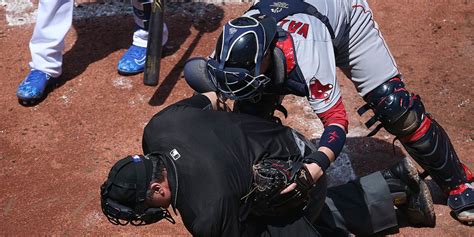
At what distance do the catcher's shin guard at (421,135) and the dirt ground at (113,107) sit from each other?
9.7 inches

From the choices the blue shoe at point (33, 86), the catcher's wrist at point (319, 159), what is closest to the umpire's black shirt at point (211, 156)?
the catcher's wrist at point (319, 159)

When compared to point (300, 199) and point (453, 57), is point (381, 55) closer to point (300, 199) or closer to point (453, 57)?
point (300, 199)

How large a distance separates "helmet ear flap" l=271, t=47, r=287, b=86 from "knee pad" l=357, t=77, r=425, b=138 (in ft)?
2.92

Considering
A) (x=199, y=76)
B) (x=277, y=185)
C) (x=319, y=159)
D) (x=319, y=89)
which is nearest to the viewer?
(x=277, y=185)

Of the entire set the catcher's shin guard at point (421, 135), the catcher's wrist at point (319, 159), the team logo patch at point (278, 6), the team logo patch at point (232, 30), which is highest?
the team logo patch at point (232, 30)

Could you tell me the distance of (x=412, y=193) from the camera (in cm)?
541

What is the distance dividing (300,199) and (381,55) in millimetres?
1362

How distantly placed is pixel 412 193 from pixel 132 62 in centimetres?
286

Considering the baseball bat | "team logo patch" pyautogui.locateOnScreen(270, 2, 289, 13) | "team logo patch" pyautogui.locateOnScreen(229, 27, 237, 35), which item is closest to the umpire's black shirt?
"team logo patch" pyautogui.locateOnScreen(229, 27, 237, 35)

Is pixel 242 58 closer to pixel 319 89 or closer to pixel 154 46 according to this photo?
pixel 319 89

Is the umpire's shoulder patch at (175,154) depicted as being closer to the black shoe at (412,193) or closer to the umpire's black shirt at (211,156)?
the umpire's black shirt at (211,156)

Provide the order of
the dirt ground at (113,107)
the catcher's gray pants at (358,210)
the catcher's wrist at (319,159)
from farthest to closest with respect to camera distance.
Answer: the dirt ground at (113,107), the catcher's gray pants at (358,210), the catcher's wrist at (319,159)

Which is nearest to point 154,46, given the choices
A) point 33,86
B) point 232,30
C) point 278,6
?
point 33,86

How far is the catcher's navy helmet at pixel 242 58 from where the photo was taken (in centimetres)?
440
